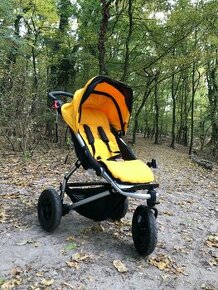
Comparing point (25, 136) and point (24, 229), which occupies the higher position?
point (25, 136)

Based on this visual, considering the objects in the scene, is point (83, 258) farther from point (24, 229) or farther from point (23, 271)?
point (24, 229)

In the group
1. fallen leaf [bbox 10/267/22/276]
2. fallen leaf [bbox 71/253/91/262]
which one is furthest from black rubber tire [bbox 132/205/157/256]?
fallen leaf [bbox 10/267/22/276]

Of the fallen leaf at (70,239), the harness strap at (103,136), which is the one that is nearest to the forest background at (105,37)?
the harness strap at (103,136)

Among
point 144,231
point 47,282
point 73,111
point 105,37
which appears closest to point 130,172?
point 144,231

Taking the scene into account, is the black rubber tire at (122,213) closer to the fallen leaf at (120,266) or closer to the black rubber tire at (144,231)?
the black rubber tire at (144,231)

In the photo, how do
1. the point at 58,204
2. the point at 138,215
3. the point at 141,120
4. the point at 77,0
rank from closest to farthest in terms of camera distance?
the point at 138,215
the point at 58,204
the point at 77,0
the point at 141,120

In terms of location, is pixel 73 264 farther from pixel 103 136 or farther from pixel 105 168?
pixel 103 136

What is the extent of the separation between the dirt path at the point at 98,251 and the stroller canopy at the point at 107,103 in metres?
1.49

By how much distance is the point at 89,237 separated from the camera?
4516 mm

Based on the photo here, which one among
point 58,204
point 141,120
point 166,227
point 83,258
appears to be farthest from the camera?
point 141,120

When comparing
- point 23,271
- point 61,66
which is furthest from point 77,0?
point 23,271

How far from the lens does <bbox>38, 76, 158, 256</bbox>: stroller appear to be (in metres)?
4.02

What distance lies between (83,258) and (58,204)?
2.85 feet

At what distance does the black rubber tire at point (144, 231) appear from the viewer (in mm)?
3922
